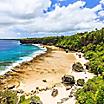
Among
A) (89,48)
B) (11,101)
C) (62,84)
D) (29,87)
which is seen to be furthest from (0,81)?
(89,48)

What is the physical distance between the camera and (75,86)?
164 feet

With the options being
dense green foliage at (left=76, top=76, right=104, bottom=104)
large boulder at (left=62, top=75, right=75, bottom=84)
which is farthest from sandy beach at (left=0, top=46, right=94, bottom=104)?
dense green foliage at (left=76, top=76, right=104, bottom=104)

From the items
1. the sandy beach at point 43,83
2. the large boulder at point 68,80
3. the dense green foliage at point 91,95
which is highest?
the dense green foliage at point 91,95

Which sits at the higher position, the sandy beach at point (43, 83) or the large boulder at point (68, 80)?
the large boulder at point (68, 80)

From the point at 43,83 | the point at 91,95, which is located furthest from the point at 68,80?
the point at 91,95

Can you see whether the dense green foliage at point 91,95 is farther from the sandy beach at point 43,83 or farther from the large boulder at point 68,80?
the large boulder at point 68,80

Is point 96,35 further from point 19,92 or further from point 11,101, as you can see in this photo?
point 11,101

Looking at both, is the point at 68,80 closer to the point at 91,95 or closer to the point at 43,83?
the point at 43,83

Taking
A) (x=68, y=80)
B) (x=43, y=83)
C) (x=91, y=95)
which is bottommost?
(x=43, y=83)

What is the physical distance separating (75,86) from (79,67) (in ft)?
60.3

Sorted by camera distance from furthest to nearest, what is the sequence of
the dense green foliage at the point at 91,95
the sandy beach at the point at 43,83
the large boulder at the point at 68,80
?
the large boulder at the point at 68,80 < the sandy beach at the point at 43,83 < the dense green foliage at the point at 91,95

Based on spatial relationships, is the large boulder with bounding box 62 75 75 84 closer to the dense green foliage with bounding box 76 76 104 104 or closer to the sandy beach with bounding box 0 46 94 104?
the sandy beach with bounding box 0 46 94 104

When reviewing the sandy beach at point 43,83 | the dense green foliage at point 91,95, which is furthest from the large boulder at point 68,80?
the dense green foliage at point 91,95

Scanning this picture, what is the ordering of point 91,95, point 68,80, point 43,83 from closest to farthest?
point 91,95, point 68,80, point 43,83
